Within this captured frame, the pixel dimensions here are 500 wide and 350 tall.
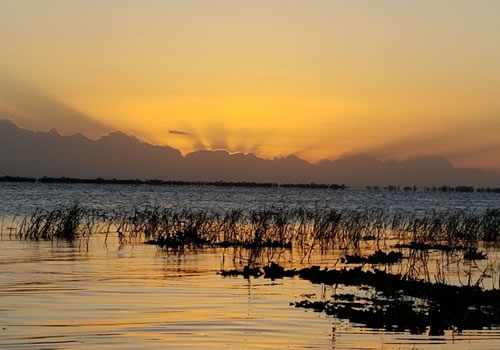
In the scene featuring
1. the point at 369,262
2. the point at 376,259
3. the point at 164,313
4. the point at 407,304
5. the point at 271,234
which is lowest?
the point at 164,313

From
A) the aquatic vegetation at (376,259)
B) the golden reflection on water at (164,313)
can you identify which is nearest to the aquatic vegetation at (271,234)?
the aquatic vegetation at (376,259)

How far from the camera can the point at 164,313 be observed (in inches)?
564

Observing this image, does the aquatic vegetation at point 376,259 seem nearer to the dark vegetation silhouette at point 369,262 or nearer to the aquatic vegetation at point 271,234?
the dark vegetation silhouette at point 369,262

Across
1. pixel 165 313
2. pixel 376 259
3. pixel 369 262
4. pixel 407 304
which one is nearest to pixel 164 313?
pixel 165 313

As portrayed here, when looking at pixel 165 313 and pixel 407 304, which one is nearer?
pixel 165 313

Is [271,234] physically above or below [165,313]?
above

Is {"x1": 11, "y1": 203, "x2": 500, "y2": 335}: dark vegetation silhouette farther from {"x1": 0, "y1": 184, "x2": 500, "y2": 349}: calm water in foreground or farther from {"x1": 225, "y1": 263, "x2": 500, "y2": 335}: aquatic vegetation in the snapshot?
{"x1": 0, "y1": 184, "x2": 500, "y2": 349}: calm water in foreground

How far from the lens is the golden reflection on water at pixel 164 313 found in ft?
39.0

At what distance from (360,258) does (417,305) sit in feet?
31.5

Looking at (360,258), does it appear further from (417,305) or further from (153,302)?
(153,302)

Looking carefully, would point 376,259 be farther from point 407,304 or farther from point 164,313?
point 164,313

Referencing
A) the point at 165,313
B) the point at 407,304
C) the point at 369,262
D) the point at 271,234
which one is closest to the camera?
the point at 165,313

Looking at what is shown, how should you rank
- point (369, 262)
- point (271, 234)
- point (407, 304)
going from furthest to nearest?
point (271, 234), point (369, 262), point (407, 304)

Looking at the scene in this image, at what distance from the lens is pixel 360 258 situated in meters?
25.1
